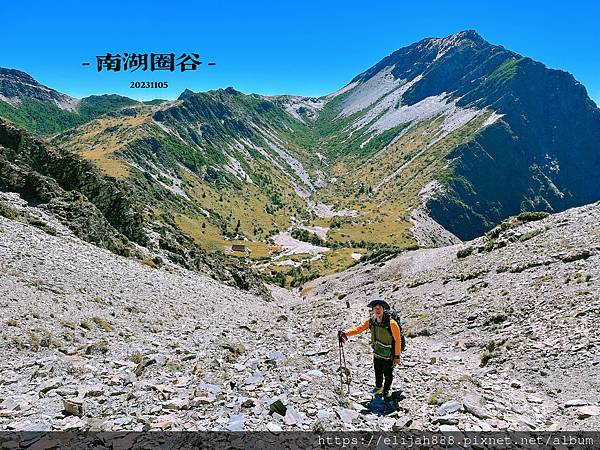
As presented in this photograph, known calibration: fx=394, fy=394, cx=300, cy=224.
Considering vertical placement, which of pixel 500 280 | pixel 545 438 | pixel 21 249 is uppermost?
pixel 21 249

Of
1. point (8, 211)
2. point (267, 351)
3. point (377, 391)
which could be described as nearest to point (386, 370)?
point (377, 391)

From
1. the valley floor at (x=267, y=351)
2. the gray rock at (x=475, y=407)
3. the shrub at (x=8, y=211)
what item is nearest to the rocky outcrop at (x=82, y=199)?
the shrub at (x=8, y=211)

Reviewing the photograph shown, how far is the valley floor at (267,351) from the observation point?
10.6 metres

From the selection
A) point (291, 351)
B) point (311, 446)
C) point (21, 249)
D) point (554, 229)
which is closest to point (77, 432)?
point (311, 446)

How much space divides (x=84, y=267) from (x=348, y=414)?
74.7 feet

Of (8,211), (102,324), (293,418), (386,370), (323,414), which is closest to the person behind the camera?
(293,418)

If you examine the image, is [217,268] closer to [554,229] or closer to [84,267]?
[84,267]

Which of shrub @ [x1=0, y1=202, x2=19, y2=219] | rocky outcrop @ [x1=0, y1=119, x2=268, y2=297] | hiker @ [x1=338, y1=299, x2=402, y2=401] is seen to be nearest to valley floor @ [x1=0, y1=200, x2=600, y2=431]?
hiker @ [x1=338, y1=299, x2=402, y2=401]

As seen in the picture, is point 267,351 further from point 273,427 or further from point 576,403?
point 576,403

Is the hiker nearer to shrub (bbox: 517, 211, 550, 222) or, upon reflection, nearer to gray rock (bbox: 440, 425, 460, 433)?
gray rock (bbox: 440, 425, 460, 433)

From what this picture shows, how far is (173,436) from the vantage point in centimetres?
911

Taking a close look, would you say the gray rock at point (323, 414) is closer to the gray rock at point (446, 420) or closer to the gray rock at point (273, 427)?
the gray rock at point (273, 427)

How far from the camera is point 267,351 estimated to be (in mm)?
18312

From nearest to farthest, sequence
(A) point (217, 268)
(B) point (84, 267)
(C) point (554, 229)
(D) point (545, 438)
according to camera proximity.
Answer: (D) point (545, 438), (B) point (84, 267), (C) point (554, 229), (A) point (217, 268)
